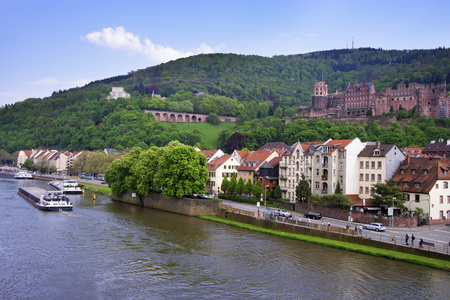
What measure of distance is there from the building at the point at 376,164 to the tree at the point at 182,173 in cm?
2230

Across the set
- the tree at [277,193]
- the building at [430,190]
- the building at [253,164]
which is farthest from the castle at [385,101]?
the building at [430,190]

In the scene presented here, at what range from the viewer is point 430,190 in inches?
2013

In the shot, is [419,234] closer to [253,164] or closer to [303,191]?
[303,191]

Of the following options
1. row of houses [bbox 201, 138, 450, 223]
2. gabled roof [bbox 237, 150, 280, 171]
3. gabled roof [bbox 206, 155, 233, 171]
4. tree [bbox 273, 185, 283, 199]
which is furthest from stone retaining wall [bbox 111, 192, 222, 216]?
gabled roof [bbox 237, 150, 280, 171]

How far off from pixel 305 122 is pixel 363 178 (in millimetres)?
87270

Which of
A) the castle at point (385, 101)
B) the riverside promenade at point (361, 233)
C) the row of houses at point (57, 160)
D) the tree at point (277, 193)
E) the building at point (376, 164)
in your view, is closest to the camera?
the riverside promenade at point (361, 233)

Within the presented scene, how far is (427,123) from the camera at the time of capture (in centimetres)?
13212

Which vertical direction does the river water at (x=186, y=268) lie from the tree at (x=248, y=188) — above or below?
below

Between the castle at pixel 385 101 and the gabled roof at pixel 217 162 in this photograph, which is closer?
the gabled roof at pixel 217 162

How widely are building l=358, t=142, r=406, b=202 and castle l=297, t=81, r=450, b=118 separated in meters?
99.5

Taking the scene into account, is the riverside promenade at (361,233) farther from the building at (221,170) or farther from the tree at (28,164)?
the tree at (28,164)

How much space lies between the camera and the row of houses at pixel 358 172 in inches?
2072

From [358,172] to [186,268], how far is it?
115ft

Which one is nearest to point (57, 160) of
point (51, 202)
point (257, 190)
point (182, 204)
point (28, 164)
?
point (28, 164)
